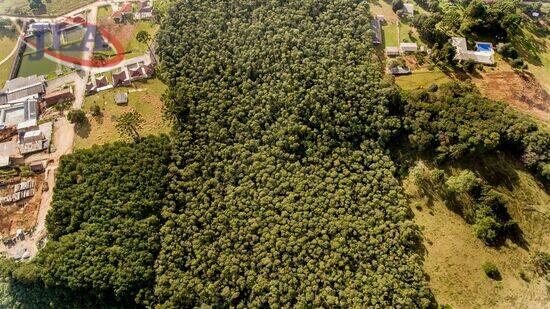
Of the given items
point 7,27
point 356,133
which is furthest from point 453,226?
point 7,27

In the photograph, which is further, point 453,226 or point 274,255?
point 453,226

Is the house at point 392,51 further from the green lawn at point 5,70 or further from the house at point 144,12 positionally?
the green lawn at point 5,70

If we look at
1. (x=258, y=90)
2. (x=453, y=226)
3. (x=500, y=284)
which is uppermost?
(x=258, y=90)

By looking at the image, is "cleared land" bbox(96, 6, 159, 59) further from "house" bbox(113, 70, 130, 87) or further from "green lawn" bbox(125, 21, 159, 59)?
"house" bbox(113, 70, 130, 87)

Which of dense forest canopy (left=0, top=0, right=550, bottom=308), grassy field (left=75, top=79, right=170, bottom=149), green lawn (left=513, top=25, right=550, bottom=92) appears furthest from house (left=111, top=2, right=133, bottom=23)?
green lawn (left=513, top=25, right=550, bottom=92)

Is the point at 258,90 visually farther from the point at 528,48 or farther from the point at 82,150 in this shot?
the point at 528,48

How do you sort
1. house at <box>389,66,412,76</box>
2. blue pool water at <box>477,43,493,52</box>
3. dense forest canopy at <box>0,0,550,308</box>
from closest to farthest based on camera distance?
dense forest canopy at <box>0,0,550,308</box>, house at <box>389,66,412,76</box>, blue pool water at <box>477,43,493,52</box>
